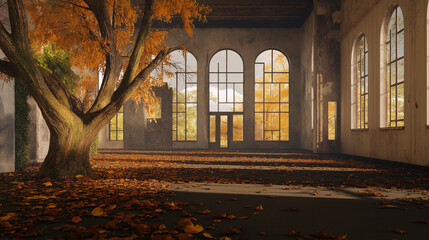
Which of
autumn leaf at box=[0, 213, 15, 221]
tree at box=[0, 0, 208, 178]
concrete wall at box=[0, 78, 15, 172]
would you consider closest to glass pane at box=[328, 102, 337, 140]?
tree at box=[0, 0, 208, 178]

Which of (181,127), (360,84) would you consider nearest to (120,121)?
(181,127)

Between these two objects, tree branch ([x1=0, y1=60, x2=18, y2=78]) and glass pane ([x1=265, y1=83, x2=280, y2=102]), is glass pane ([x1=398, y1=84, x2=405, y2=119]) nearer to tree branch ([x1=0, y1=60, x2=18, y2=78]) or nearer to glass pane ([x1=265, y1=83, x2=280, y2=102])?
tree branch ([x1=0, y1=60, x2=18, y2=78])

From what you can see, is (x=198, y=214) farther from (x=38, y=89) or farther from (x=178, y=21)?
(x=178, y=21)

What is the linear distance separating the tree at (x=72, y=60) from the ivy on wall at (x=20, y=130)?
4.79 feet

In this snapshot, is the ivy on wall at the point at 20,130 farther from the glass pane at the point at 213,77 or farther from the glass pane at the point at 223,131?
the glass pane at the point at 223,131

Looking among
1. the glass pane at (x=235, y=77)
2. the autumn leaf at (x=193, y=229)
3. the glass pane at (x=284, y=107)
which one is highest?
the glass pane at (x=235, y=77)

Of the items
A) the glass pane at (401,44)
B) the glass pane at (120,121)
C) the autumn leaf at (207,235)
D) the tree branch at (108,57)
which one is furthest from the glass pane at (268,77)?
the autumn leaf at (207,235)

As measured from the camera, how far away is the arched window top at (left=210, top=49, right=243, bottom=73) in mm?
24391

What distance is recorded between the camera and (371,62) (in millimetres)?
13531

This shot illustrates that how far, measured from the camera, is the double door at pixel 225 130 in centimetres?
2442

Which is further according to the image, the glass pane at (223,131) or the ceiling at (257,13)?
the glass pane at (223,131)

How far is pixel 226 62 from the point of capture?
2461 cm

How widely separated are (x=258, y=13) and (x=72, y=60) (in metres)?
14.6

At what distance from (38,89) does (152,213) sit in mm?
4181
